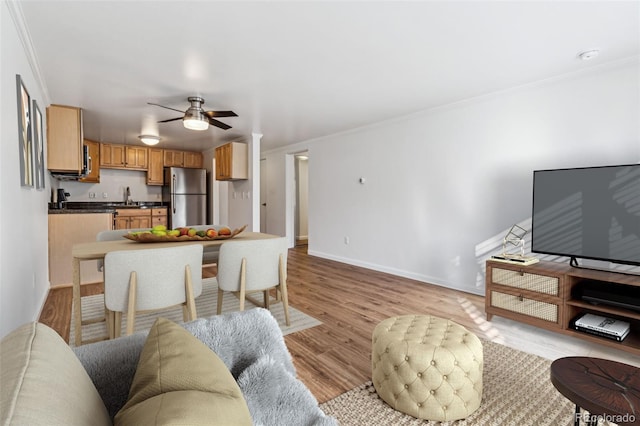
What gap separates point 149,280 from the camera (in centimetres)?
217

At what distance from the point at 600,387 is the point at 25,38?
390cm

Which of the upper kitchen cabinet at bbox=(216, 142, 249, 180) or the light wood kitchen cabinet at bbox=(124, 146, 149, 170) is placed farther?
the light wood kitchen cabinet at bbox=(124, 146, 149, 170)

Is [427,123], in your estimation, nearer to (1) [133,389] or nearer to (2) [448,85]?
(2) [448,85]

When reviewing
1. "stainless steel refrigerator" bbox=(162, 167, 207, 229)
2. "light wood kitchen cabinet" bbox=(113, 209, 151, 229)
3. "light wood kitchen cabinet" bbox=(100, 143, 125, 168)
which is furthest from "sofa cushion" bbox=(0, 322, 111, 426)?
"light wood kitchen cabinet" bbox=(100, 143, 125, 168)

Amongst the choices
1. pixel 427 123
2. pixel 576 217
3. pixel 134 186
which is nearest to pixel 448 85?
pixel 427 123

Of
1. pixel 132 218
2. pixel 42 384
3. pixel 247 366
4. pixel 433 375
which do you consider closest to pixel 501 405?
pixel 433 375

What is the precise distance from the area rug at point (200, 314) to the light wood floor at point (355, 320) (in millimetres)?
118

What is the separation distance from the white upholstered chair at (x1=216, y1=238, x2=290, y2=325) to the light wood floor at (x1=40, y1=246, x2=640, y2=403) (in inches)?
19.6

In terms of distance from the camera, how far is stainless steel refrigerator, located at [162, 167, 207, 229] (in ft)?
22.5

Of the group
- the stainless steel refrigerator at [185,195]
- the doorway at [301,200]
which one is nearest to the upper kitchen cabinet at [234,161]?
the stainless steel refrigerator at [185,195]

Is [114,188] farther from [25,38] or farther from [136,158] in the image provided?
[25,38]

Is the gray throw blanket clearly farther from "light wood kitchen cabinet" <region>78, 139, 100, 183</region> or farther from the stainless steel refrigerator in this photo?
"light wood kitchen cabinet" <region>78, 139, 100, 183</region>

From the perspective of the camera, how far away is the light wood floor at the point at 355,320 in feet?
7.14

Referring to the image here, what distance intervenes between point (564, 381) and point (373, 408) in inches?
35.6
